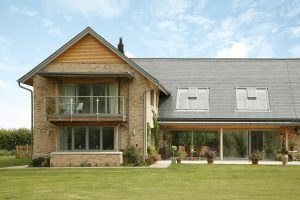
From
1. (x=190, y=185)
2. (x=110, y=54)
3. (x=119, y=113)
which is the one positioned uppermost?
(x=110, y=54)

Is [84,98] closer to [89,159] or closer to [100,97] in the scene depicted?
[100,97]

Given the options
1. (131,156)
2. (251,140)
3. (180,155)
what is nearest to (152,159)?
(131,156)

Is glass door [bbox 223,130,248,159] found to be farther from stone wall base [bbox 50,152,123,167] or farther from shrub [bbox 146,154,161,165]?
stone wall base [bbox 50,152,123,167]

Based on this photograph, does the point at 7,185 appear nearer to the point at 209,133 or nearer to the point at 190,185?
the point at 190,185

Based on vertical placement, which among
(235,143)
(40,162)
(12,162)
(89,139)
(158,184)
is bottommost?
(158,184)

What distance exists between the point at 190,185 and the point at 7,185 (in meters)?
6.97

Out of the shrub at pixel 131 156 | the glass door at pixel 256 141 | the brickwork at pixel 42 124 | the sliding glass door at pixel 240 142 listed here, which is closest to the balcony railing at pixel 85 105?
the brickwork at pixel 42 124

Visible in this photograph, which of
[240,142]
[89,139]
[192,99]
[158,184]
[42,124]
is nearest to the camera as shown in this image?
[158,184]

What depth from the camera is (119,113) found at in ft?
101

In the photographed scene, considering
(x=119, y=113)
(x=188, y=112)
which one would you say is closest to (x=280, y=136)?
(x=188, y=112)

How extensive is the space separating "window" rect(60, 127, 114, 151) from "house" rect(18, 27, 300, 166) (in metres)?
0.06

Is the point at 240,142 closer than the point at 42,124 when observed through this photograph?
No

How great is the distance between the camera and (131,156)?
1191 inches

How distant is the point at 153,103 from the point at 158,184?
52.7 ft
